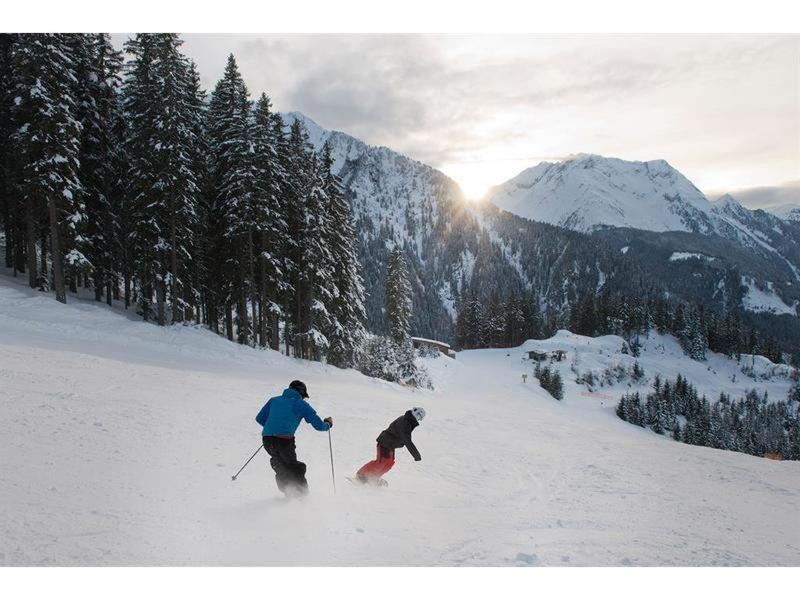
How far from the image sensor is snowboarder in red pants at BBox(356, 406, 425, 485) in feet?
26.6

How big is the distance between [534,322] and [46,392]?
332 feet

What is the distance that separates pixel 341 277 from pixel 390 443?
932 inches

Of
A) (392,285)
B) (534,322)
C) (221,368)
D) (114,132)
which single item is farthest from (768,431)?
(114,132)

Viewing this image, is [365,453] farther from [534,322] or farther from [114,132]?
[534,322]

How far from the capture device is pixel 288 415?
6711mm

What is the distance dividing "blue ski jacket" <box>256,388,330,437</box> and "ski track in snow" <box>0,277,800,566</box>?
1004mm

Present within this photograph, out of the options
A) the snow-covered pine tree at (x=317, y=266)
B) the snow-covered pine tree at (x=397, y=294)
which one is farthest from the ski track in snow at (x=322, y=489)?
the snow-covered pine tree at (x=397, y=294)

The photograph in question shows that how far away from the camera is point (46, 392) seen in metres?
10.2

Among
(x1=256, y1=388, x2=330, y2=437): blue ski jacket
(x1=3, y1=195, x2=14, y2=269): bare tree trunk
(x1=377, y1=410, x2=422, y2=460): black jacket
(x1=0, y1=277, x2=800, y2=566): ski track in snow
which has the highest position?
(x1=3, y1=195, x2=14, y2=269): bare tree trunk

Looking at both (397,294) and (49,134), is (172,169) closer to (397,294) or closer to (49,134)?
(49,134)

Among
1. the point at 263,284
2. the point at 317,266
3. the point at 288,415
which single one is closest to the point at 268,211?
the point at 263,284

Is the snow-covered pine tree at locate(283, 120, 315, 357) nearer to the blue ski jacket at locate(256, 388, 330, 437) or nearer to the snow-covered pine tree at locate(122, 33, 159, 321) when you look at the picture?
the snow-covered pine tree at locate(122, 33, 159, 321)

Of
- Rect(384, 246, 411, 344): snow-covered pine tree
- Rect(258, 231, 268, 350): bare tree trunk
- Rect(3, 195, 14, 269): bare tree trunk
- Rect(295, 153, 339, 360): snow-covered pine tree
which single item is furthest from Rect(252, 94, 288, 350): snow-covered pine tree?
Rect(384, 246, 411, 344): snow-covered pine tree

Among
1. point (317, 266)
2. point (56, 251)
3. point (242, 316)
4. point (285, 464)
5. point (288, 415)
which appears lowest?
point (285, 464)
